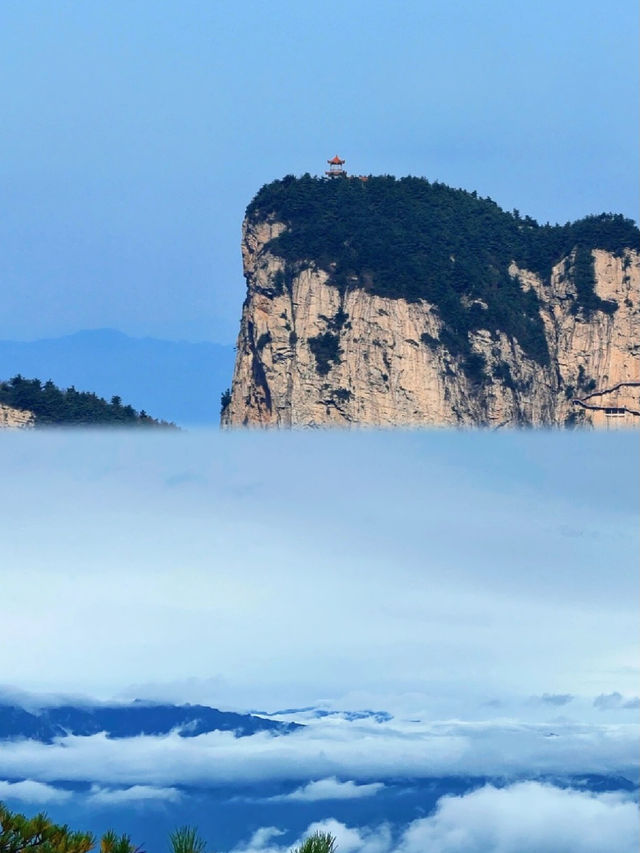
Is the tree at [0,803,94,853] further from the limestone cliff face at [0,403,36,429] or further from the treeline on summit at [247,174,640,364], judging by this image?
the treeline on summit at [247,174,640,364]

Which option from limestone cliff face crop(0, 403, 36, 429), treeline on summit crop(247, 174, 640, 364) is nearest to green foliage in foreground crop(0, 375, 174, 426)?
limestone cliff face crop(0, 403, 36, 429)

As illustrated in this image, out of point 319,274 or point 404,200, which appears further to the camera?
point 404,200

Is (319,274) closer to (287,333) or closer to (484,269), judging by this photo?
(287,333)

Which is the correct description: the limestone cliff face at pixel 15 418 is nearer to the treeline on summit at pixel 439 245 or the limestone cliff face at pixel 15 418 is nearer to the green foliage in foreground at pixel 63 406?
A: the green foliage in foreground at pixel 63 406

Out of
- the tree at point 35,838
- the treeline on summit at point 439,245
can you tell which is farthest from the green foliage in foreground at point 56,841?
the treeline on summit at point 439,245

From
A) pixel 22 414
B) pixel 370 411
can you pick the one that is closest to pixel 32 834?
pixel 22 414

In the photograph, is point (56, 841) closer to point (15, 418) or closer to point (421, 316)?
point (15, 418)
